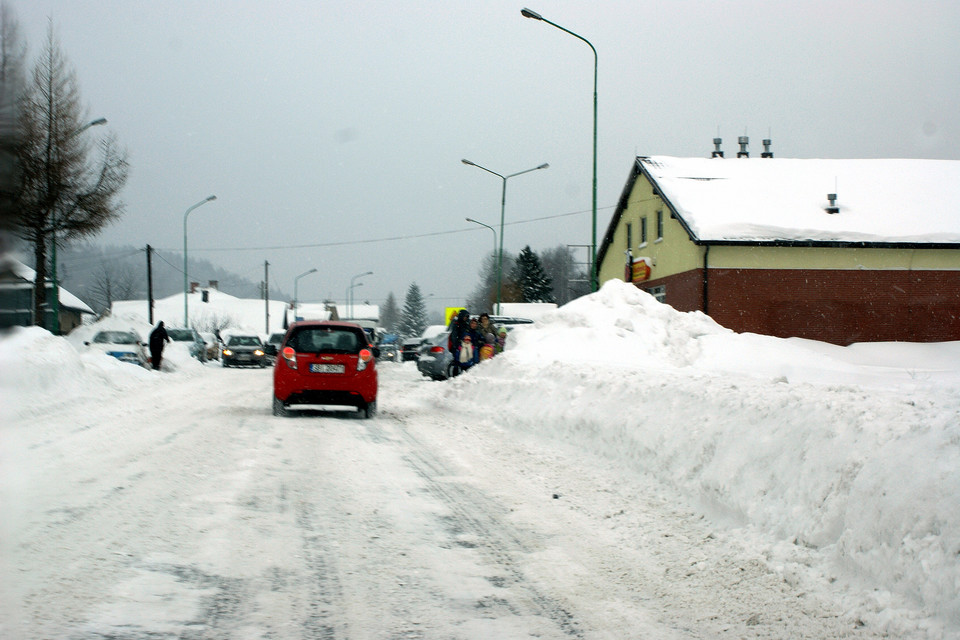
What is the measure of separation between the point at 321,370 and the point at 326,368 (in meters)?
0.09

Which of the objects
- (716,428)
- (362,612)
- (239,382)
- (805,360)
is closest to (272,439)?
(716,428)

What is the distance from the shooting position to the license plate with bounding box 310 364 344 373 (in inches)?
557

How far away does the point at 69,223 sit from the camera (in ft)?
99.4

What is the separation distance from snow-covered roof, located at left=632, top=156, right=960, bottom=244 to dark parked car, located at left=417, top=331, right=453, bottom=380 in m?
9.05

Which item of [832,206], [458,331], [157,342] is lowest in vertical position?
[157,342]

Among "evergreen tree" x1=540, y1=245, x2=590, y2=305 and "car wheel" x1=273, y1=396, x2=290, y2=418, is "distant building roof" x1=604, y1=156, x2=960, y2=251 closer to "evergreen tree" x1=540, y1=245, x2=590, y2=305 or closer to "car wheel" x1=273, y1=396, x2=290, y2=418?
"car wheel" x1=273, y1=396, x2=290, y2=418

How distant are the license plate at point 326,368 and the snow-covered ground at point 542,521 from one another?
2471mm

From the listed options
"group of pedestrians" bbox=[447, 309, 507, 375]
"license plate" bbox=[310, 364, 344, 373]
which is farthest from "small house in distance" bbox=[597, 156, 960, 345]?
"license plate" bbox=[310, 364, 344, 373]

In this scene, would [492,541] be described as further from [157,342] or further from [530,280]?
[530,280]

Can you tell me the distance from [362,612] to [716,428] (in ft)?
13.8

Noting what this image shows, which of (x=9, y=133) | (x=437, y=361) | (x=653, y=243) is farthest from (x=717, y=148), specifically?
(x=9, y=133)

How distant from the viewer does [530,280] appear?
9088 cm

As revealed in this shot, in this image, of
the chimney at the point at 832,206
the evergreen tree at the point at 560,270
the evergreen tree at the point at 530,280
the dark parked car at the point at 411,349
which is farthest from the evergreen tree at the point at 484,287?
the chimney at the point at 832,206

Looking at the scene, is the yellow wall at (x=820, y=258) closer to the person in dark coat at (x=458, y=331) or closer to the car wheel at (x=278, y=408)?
the person in dark coat at (x=458, y=331)
